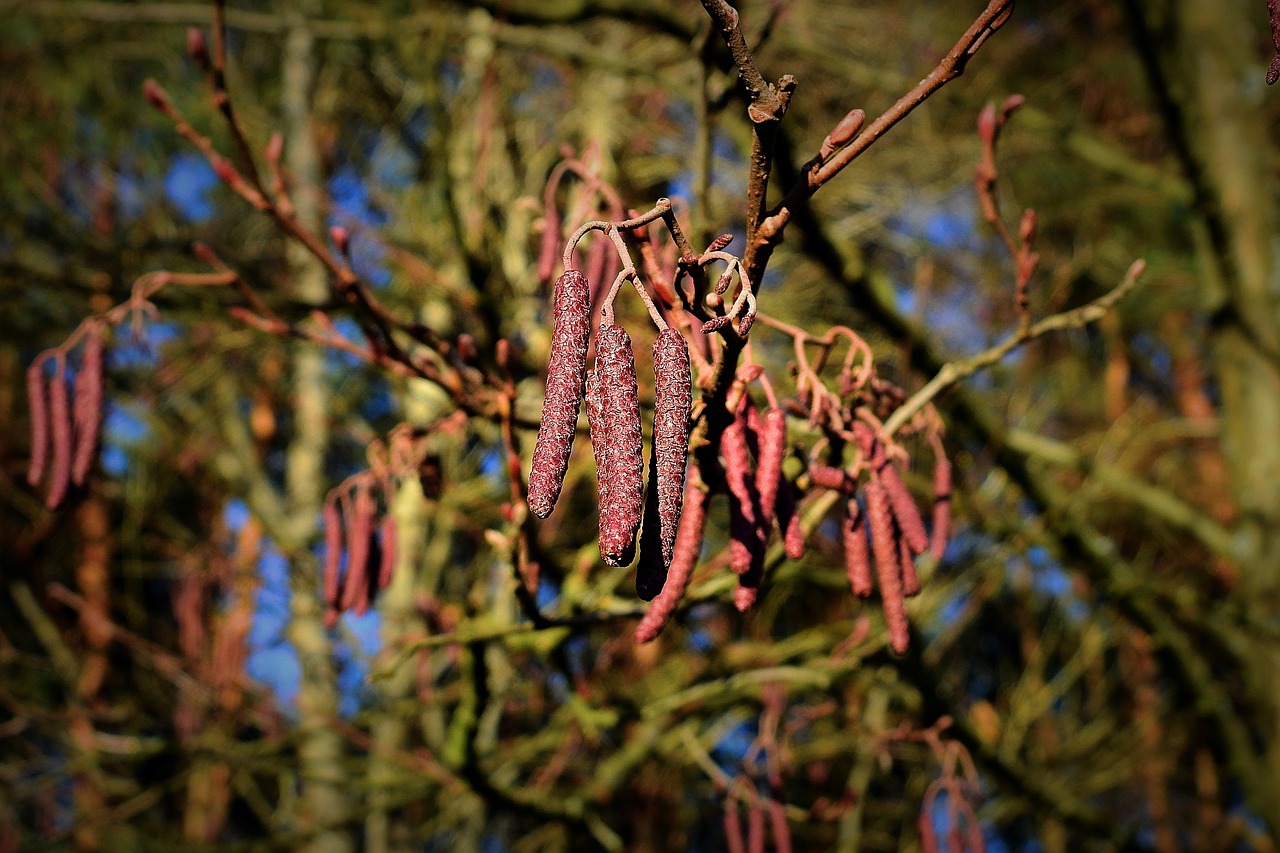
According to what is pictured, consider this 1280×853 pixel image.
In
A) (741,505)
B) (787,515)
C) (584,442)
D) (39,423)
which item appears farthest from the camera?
(584,442)

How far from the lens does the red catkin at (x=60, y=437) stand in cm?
196

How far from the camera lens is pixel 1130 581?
369 centimetres

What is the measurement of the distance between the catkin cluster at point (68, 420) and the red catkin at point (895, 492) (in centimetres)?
148

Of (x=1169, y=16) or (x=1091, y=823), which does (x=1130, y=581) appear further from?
(x=1169, y=16)

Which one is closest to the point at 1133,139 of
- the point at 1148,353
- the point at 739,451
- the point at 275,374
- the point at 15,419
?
the point at 1148,353

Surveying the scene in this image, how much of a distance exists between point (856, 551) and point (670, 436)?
25.9 inches

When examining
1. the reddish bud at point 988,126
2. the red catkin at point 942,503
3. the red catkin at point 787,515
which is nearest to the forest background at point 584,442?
the reddish bud at point 988,126

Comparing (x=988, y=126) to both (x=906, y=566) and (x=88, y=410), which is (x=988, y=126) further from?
(x=88, y=410)

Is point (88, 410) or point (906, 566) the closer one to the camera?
point (906, 566)

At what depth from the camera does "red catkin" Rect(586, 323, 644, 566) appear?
0.97 meters

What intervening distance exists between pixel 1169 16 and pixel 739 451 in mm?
5227

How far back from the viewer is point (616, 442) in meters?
1.02

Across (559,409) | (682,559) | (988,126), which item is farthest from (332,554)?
(988,126)

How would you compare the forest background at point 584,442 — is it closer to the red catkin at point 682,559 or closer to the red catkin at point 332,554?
the red catkin at point 332,554
